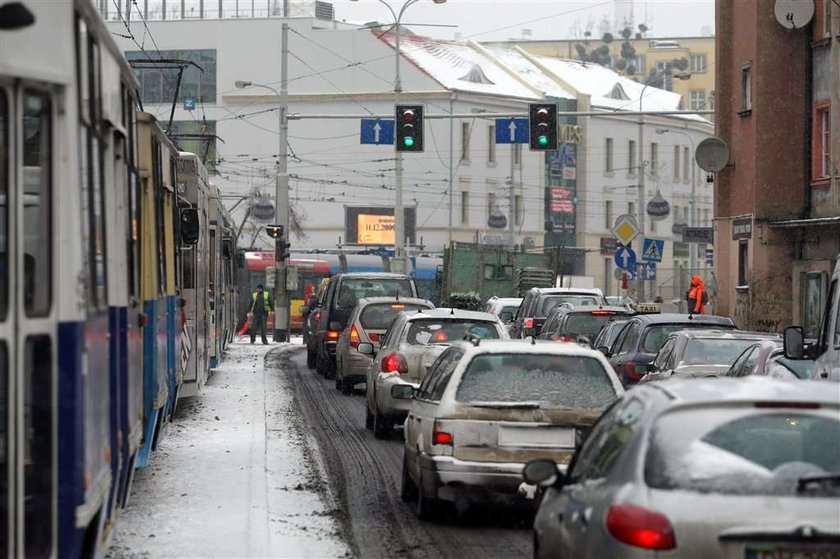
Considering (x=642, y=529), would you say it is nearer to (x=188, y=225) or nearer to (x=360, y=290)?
(x=188, y=225)

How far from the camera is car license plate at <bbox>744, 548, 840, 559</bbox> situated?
6.33 metres

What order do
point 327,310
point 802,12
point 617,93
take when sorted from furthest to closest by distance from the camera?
point 617,93, point 802,12, point 327,310

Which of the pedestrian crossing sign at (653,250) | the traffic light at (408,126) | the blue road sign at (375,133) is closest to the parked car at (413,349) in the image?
the traffic light at (408,126)

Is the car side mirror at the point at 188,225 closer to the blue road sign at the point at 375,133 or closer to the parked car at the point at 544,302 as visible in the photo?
the parked car at the point at 544,302

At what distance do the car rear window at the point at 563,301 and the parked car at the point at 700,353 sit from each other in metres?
15.0

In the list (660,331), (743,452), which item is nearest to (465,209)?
(660,331)

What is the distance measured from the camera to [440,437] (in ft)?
39.9

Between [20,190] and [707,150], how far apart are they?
114 feet

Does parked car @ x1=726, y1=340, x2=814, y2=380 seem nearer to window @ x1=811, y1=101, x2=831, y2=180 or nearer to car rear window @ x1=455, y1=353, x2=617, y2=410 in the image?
car rear window @ x1=455, y1=353, x2=617, y2=410

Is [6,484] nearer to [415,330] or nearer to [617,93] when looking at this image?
[415,330]

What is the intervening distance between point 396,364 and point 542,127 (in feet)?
60.0

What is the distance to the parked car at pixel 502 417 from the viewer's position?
12008 millimetres

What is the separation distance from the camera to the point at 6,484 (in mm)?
6969

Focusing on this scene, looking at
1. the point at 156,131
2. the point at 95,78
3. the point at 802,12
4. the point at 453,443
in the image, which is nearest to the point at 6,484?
the point at 95,78
